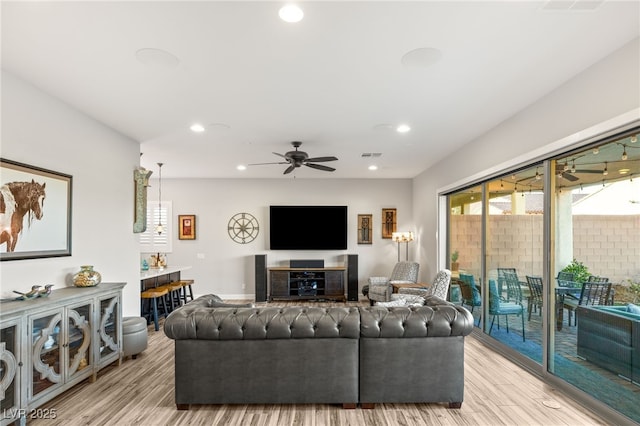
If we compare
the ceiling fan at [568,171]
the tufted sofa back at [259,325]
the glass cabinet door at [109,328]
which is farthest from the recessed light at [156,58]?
the ceiling fan at [568,171]

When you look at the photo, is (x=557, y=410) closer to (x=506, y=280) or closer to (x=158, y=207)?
(x=506, y=280)

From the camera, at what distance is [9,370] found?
2574 mm

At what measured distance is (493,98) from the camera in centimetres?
352

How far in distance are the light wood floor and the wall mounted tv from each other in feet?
16.3

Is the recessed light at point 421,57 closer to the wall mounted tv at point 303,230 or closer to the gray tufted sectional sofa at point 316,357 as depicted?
the gray tufted sectional sofa at point 316,357

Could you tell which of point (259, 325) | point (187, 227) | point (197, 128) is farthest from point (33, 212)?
point (187, 227)

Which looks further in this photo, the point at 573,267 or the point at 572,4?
the point at 573,267

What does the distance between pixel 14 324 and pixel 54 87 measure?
207 centimetres

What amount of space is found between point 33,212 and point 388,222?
6882 millimetres

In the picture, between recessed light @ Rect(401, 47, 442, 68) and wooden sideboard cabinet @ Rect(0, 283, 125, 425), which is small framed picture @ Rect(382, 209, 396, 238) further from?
wooden sideboard cabinet @ Rect(0, 283, 125, 425)

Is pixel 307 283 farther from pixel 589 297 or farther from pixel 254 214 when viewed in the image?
pixel 589 297

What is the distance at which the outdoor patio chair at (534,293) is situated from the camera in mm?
3760

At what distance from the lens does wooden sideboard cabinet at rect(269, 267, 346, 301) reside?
799cm

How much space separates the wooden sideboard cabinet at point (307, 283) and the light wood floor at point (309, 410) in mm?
4423
